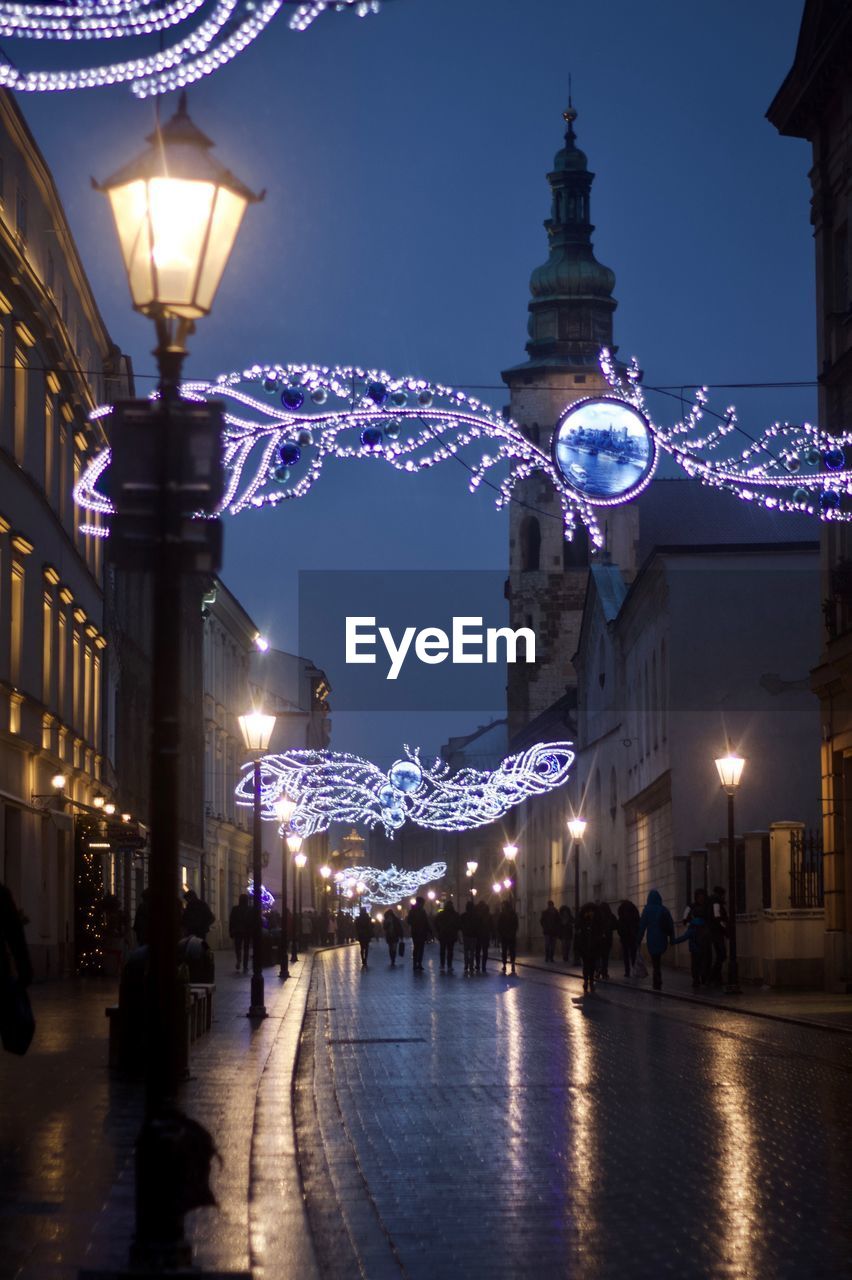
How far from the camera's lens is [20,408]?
1334 inches

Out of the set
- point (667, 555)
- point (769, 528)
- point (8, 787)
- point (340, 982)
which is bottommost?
point (340, 982)

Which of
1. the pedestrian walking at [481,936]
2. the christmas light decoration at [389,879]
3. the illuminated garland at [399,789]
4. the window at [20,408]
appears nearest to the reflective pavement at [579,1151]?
the window at [20,408]

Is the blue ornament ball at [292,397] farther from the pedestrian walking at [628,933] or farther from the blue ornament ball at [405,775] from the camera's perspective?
the blue ornament ball at [405,775]

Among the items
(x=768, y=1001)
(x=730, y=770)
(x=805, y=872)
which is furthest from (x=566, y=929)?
(x=768, y=1001)

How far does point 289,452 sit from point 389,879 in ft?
385

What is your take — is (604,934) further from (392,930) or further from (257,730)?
(392,930)

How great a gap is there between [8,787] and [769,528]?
40855 mm

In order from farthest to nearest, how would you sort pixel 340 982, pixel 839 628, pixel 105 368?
pixel 105 368, pixel 340 982, pixel 839 628

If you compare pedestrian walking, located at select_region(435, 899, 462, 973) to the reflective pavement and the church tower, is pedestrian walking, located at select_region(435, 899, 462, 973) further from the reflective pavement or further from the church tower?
the church tower

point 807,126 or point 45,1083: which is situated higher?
point 807,126

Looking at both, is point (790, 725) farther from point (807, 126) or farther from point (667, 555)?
point (807, 126)

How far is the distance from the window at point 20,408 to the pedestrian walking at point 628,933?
14.7 m

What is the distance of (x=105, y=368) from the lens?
47562mm

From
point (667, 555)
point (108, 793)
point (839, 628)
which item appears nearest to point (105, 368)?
point (108, 793)
